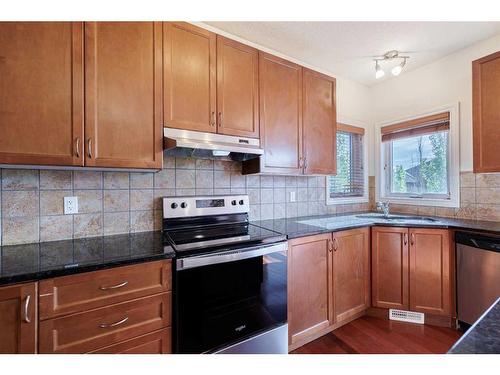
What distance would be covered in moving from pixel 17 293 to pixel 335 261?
1.90m

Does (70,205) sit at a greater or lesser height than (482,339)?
greater

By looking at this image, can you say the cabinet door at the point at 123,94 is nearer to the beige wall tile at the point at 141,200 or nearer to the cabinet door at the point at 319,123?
the beige wall tile at the point at 141,200

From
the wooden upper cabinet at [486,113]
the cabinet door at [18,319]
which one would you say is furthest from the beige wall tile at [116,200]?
the wooden upper cabinet at [486,113]

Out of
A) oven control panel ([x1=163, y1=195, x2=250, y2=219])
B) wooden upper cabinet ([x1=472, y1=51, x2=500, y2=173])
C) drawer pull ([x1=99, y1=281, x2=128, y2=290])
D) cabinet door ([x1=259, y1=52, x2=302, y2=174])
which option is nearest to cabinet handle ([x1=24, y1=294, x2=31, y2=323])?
drawer pull ([x1=99, y1=281, x2=128, y2=290])

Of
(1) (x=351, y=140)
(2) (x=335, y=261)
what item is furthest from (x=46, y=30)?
(1) (x=351, y=140)

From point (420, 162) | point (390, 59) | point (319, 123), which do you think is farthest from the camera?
point (420, 162)

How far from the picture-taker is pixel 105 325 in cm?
Answer: 109

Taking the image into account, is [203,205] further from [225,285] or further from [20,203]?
[20,203]

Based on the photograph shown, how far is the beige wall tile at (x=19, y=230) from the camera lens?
132 centimetres

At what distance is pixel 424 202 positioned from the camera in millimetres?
2590

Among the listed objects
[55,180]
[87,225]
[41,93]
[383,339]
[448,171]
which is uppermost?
[41,93]

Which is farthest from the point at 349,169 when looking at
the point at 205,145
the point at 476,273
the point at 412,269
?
the point at 205,145

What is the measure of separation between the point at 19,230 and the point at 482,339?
1.97 metres

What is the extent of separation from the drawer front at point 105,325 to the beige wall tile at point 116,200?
70cm
